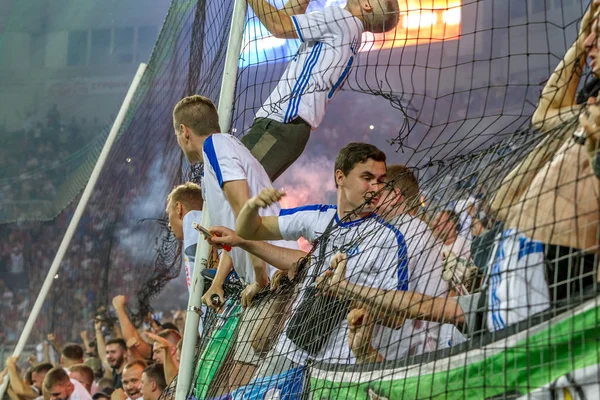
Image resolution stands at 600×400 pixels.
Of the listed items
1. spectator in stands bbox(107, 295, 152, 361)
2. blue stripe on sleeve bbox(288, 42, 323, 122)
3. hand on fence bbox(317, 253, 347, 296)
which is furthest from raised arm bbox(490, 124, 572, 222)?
spectator in stands bbox(107, 295, 152, 361)

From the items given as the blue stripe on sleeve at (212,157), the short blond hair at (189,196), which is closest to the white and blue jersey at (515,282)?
the blue stripe on sleeve at (212,157)

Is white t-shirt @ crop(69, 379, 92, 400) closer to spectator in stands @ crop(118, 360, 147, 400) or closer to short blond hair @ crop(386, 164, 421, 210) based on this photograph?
spectator in stands @ crop(118, 360, 147, 400)

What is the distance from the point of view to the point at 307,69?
10.9ft

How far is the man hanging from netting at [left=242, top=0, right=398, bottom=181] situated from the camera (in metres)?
3.32

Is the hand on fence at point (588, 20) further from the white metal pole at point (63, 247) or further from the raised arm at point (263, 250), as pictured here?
the white metal pole at point (63, 247)

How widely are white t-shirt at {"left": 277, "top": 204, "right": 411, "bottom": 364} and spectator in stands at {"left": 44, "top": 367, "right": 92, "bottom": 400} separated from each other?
3.05m

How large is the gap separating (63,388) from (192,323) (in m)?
2.59

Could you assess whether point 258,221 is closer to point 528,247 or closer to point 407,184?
point 407,184

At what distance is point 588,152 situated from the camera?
1823 mm

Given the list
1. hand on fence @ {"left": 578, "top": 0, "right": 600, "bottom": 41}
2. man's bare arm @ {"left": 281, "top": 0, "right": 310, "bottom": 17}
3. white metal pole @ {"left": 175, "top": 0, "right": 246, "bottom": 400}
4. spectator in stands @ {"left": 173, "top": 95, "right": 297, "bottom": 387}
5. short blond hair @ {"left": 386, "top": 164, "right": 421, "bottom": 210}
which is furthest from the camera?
man's bare arm @ {"left": 281, "top": 0, "right": 310, "bottom": 17}

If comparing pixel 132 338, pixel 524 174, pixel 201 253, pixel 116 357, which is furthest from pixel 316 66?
pixel 116 357

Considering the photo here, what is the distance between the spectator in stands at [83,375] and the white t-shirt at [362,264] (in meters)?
3.31

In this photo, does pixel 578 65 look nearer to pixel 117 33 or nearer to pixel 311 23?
pixel 311 23

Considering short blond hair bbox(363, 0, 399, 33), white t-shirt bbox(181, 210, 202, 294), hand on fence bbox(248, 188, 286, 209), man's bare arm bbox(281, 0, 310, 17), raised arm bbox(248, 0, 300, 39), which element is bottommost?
hand on fence bbox(248, 188, 286, 209)
